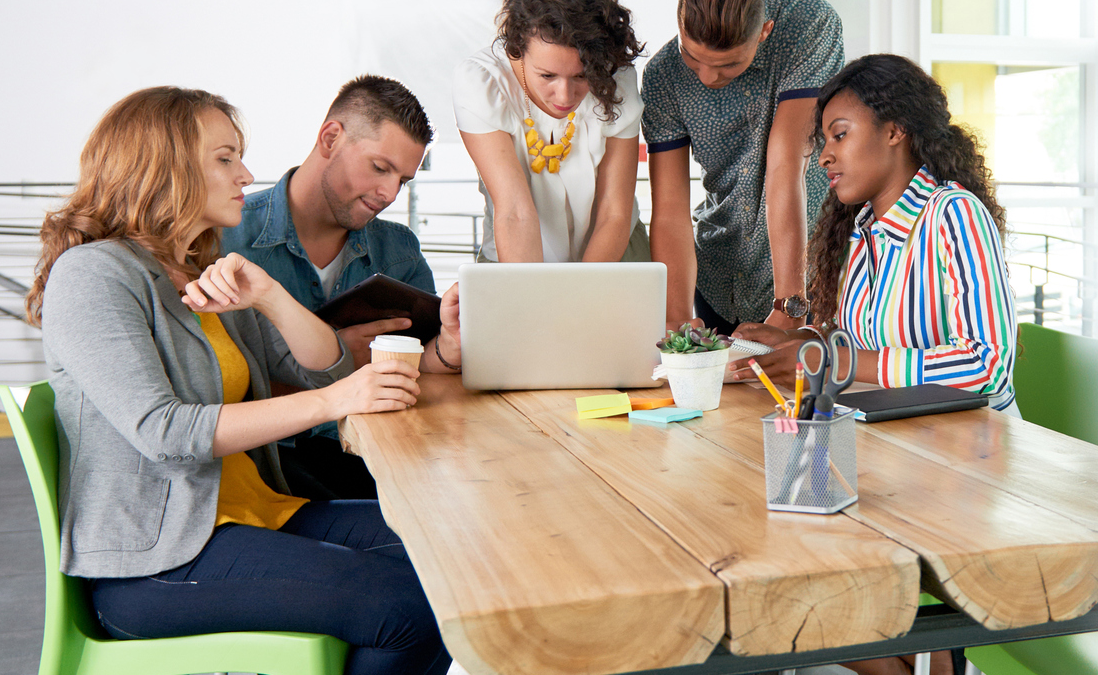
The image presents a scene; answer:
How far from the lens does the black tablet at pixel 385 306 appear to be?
61.9 inches

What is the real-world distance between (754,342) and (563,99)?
0.63m

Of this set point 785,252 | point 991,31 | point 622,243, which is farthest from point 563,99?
point 991,31

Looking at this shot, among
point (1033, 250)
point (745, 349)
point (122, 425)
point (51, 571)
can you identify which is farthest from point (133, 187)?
point (1033, 250)

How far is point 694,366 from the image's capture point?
1247mm

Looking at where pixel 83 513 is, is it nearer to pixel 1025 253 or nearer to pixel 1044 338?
pixel 1044 338

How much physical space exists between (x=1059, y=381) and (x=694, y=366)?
2.37 ft

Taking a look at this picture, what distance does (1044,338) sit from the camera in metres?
1.57

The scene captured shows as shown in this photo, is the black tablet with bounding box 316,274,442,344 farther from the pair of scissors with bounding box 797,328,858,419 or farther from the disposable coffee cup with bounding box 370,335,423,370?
the pair of scissors with bounding box 797,328,858,419

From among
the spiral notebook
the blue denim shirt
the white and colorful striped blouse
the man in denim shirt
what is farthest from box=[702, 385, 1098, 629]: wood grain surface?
the blue denim shirt

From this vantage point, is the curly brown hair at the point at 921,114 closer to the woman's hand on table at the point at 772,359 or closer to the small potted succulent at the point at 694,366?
the woman's hand on table at the point at 772,359

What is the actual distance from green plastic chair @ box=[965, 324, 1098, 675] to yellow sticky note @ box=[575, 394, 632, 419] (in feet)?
→ 1.92

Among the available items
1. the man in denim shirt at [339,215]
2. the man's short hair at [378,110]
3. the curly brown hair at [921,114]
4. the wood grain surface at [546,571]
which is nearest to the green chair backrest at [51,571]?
the wood grain surface at [546,571]

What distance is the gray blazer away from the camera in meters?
1.17

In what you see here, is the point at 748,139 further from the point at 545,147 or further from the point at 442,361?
the point at 442,361
